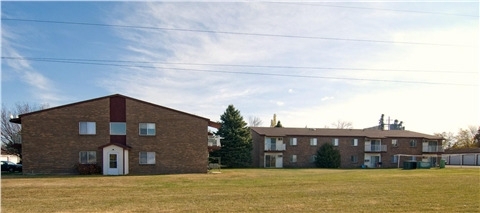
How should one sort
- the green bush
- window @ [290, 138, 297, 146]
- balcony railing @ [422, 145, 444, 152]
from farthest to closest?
balcony railing @ [422, 145, 444, 152] < window @ [290, 138, 297, 146] < the green bush

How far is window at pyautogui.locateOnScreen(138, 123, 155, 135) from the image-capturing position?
3441 centimetres

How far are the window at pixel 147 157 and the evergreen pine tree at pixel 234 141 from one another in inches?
A: 681

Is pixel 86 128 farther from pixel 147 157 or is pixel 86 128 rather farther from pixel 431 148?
pixel 431 148

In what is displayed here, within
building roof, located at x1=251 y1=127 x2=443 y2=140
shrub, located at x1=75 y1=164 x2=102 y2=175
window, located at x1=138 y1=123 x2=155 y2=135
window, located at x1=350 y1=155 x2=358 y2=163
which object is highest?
window, located at x1=138 y1=123 x2=155 y2=135

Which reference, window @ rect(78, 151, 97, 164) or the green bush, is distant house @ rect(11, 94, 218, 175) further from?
the green bush

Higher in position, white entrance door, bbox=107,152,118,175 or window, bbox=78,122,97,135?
window, bbox=78,122,97,135

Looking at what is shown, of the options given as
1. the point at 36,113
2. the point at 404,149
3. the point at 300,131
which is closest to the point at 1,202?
the point at 36,113

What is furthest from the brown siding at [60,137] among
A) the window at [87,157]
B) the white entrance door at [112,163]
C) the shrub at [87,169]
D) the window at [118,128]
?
the white entrance door at [112,163]

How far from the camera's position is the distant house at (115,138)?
3241 centimetres

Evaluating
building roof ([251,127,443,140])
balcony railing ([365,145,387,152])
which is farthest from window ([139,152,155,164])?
balcony railing ([365,145,387,152])

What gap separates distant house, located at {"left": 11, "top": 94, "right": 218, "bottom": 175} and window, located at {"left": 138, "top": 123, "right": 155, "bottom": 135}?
10cm

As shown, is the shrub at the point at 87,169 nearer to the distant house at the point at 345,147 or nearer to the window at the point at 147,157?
the window at the point at 147,157

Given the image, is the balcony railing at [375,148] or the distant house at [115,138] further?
the balcony railing at [375,148]

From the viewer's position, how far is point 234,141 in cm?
5081
